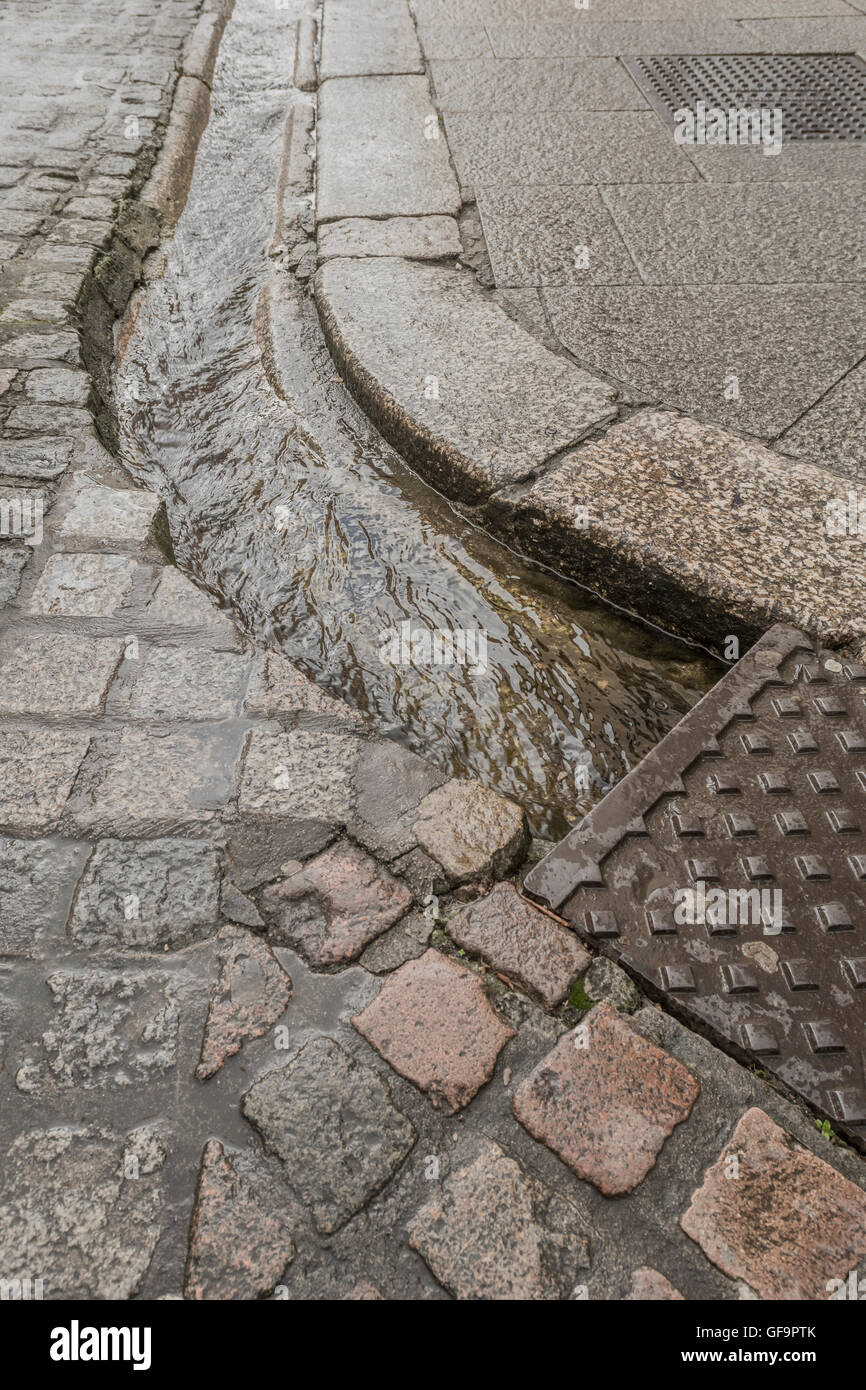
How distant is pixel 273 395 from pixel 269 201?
191 cm

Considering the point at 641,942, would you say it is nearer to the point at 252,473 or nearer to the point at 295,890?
the point at 295,890

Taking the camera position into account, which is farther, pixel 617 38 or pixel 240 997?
pixel 617 38

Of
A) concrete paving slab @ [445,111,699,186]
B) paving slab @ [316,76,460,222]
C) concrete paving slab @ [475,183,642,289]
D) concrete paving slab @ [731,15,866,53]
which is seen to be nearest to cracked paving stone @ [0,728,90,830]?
concrete paving slab @ [475,183,642,289]

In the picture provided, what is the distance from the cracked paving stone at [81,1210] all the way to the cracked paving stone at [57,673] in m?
0.90

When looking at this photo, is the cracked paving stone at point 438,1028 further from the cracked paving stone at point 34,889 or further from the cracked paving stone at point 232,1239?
the cracked paving stone at point 34,889

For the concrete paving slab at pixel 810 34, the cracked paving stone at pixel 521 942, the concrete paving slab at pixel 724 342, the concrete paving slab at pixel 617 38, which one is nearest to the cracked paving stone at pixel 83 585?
the cracked paving stone at pixel 521 942

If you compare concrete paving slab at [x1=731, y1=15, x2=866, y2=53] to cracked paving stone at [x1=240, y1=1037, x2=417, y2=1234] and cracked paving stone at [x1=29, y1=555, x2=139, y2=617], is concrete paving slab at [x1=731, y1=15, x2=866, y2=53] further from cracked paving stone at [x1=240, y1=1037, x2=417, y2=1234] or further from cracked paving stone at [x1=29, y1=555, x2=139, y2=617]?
cracked paving stone at [x1=240, y1=1037, x2=417, y2=1234]

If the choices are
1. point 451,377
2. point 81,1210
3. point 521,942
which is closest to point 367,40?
point 451,377

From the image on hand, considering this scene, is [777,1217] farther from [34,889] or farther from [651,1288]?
[34,889]

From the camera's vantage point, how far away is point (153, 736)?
1885mm

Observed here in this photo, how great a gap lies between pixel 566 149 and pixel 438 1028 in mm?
4135

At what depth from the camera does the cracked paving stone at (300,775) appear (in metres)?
1.77

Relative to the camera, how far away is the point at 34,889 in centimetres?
163

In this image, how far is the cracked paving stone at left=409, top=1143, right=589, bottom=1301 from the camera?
1222mm
